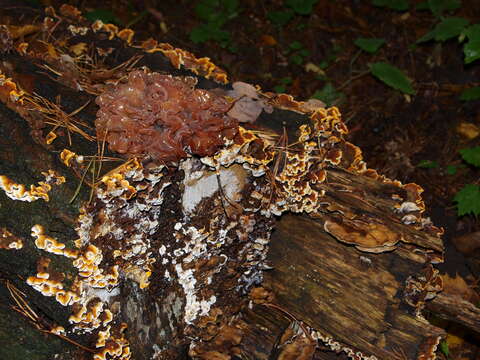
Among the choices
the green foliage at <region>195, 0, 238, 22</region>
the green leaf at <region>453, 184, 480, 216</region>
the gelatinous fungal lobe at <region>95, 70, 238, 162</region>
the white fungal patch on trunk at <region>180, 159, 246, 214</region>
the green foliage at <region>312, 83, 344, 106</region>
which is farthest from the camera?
the green foliage at <region>195, 0, 238, 22</region>

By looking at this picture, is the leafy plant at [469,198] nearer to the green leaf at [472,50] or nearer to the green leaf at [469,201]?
the green leaf at [469,201]

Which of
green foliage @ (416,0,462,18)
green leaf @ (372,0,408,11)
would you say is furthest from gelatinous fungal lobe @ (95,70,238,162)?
green foliage @ (416,0,462,18)

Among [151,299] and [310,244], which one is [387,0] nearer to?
[310,244]

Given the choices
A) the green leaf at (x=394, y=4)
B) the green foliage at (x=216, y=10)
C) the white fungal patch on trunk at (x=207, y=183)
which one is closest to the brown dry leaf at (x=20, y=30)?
the white fungal patch on trunk at (x=207, y=183)

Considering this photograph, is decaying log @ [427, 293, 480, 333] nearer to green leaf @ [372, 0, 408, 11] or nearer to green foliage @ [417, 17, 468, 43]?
green foliage @ [417, 17, 468, 43]

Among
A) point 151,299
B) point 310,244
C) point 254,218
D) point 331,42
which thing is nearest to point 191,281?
point 151,299

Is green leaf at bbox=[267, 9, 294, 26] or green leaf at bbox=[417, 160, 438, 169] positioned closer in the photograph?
green leaf at bbox=[417, 160, 438, 169]
